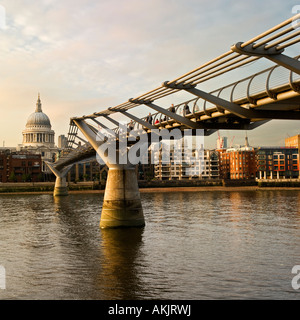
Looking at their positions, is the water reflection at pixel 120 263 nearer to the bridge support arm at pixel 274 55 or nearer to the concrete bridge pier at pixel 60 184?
the bridge support arm at pixel 274 55

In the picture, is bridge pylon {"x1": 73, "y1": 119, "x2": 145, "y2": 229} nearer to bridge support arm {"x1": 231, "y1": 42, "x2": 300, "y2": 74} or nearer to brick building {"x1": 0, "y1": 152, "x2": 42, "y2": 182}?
bridge support arm {"x1": 231, "y1": 42, "x2": 300, "y2": 74}

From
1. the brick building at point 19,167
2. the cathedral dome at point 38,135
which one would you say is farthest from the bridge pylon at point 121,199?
the cathedral dome at point 38,135

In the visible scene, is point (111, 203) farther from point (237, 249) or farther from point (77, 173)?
point (77, 173)

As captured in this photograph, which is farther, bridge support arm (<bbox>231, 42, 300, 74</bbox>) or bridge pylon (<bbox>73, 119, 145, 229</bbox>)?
bridge pylon (<bbox>73, 119, 145, 229</bbox>)

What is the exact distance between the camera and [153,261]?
19.7 meters

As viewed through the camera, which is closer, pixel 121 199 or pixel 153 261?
pixel 153 261

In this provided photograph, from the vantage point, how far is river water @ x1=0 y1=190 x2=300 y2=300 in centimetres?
1477

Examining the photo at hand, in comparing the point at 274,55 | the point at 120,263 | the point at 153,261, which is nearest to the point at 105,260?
the point at 120,263

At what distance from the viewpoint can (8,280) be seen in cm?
1655

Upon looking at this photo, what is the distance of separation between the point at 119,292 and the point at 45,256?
822 cm

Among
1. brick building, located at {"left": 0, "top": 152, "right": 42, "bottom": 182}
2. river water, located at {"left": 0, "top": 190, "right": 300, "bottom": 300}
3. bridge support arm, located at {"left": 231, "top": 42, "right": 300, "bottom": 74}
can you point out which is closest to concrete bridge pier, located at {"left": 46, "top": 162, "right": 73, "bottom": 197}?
brick building, located at {"left": 0, "top": 152, "right": 42, "bottom": 182}

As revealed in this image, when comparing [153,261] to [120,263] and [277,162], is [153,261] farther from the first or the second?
[277,162]

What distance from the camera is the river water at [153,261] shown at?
14773 mm
